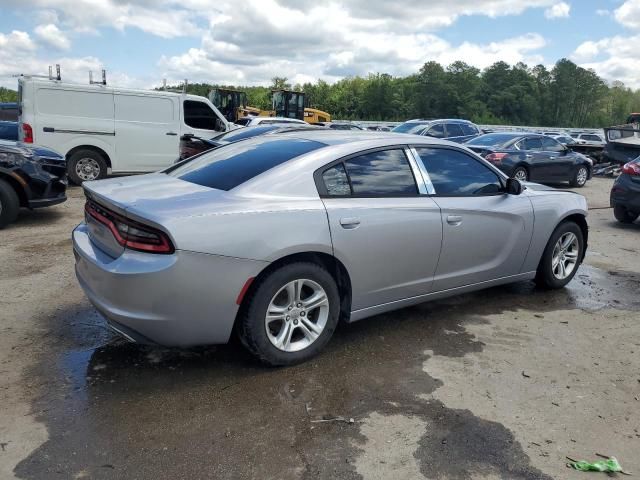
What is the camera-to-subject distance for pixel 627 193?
9461mm

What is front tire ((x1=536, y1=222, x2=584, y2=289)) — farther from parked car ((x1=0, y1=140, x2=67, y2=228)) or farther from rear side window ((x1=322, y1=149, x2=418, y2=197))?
parked car ((x1=0, y1=140, x2=67, y2=228))

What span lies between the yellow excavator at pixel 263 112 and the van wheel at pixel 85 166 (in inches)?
566

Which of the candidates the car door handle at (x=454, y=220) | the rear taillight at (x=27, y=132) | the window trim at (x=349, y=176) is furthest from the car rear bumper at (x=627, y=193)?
the rear taillight at (x=27, y=132)

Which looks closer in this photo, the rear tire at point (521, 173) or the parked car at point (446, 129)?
the rear tire at point (521, 173)

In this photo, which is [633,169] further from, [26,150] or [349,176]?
[26,150]

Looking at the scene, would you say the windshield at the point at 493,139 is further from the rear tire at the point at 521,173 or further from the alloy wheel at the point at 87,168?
the alloy wheel at the point at 87,168

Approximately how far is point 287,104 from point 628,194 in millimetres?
22491

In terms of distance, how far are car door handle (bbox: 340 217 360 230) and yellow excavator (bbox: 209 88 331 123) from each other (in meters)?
23.5

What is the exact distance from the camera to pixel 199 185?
12.8 feet

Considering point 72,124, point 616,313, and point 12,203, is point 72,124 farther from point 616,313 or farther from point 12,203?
point 616,313

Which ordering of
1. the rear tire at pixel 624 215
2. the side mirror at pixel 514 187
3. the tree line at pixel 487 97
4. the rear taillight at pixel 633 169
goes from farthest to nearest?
the tree line at pixel 487 97 < the rear tire at pixel 624 215 < the rear taillight at pixel 633 169 < the side mirror at pixel 514 187

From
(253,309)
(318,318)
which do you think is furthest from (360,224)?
(253,309)

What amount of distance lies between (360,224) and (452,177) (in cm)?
116

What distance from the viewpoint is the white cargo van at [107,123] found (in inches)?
465
